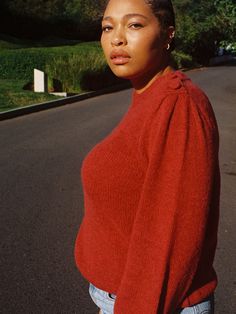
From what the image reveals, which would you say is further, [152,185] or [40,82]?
[40,82]

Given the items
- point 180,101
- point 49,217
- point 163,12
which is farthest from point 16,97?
point 180,101

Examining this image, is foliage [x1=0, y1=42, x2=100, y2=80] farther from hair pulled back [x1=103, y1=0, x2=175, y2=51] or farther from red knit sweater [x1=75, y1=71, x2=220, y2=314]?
red knit sweater [x1=75, y1=71, x2=220, y2=314]

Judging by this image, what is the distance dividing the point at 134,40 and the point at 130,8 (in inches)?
3.4

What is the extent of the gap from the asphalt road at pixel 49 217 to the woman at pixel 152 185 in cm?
228

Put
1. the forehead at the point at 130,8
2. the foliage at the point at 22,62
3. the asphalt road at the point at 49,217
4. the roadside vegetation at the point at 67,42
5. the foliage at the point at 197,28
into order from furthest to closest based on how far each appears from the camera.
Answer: the foliage at the point at 197,28 < the foliage at the point at 22,62 < the roadside vegetation at the point at 67,42 < the asphalt road at the point at 49,217 < the forehead at the point at 130,8

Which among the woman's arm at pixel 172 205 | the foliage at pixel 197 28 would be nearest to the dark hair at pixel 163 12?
the woman's arm at pixel 172 205

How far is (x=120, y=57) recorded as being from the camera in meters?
1.39

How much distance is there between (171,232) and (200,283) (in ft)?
0.87

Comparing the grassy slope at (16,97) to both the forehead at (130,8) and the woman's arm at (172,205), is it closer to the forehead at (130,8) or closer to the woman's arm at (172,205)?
the forehead at (130,8)

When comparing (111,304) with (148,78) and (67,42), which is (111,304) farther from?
(67,42)

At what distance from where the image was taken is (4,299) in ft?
12.0

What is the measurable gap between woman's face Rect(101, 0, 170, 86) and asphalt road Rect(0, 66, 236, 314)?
98.2 inches

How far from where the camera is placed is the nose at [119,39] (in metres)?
1.38

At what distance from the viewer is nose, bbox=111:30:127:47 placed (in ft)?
4.53
